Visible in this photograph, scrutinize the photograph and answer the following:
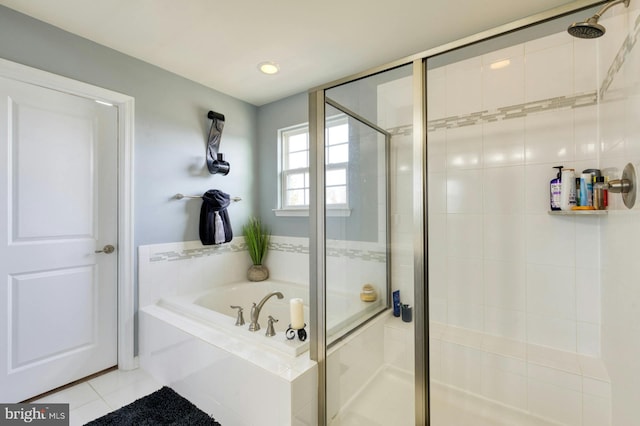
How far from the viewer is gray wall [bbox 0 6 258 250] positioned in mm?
1818

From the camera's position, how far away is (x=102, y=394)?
1876 millimetres

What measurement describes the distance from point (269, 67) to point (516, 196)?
2.11 m

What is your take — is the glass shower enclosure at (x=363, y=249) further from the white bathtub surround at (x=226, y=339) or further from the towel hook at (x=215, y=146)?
the towel hook at (x=215, y=146)

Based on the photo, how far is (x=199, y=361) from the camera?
1700mm

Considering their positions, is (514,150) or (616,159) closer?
(616,159)

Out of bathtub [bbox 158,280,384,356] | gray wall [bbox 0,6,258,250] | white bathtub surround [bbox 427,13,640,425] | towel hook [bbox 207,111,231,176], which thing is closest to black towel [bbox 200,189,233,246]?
gray wall [bbox 0,6,258,250]

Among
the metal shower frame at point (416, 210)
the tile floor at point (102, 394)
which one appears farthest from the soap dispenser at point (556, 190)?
the tile floor at point (102, 394)

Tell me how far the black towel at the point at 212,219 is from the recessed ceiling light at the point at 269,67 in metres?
1.17

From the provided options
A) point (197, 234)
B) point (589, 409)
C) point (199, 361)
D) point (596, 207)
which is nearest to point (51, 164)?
point (197, 234)

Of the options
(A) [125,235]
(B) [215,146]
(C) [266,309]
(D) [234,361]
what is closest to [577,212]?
(D) [234,361]

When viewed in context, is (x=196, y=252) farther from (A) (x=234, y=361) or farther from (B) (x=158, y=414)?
(A) (x=234, y=361)

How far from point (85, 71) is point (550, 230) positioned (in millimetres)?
3263

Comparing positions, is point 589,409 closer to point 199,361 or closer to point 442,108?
point 442,108

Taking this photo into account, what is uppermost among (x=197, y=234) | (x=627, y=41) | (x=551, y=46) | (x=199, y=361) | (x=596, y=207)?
(x=551, y=46)
